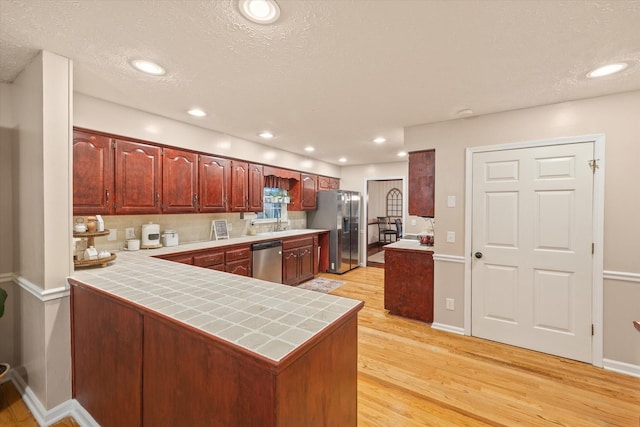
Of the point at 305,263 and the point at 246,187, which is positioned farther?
the point at 305,263

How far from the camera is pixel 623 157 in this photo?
2293 millimetres

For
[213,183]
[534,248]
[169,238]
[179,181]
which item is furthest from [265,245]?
[534,248]

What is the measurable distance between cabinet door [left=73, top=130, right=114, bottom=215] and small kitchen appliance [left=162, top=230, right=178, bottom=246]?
0.75 metres

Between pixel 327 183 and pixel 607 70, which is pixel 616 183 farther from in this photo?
pixel 327 183

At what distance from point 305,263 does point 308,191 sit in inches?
60.0

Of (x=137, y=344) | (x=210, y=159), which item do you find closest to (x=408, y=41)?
(x=137, y=344)

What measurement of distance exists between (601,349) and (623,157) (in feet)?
5.58

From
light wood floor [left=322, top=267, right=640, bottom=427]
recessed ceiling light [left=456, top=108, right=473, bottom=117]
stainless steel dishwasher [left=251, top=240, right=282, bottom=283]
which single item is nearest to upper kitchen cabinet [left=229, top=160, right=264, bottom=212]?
stainless steel dishwasher [left=251, top=240, right=282, bottom=283]

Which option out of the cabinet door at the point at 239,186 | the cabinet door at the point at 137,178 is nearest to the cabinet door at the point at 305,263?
the cabinet door at the point at 239,186

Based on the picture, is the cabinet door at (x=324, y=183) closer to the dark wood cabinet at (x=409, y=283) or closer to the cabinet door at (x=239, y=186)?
the cabinet door at (x=239, y=186)

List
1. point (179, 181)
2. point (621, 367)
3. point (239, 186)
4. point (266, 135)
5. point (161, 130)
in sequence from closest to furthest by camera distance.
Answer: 1. point (621, 367)
2. point (161, 130)
3. point (179, 181)
4. point (266, 135)
5. point (239, 186)

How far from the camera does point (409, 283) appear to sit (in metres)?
3.34

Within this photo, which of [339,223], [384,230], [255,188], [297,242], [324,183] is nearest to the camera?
[255,188]

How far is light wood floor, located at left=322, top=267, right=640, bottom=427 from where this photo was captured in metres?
1.78
